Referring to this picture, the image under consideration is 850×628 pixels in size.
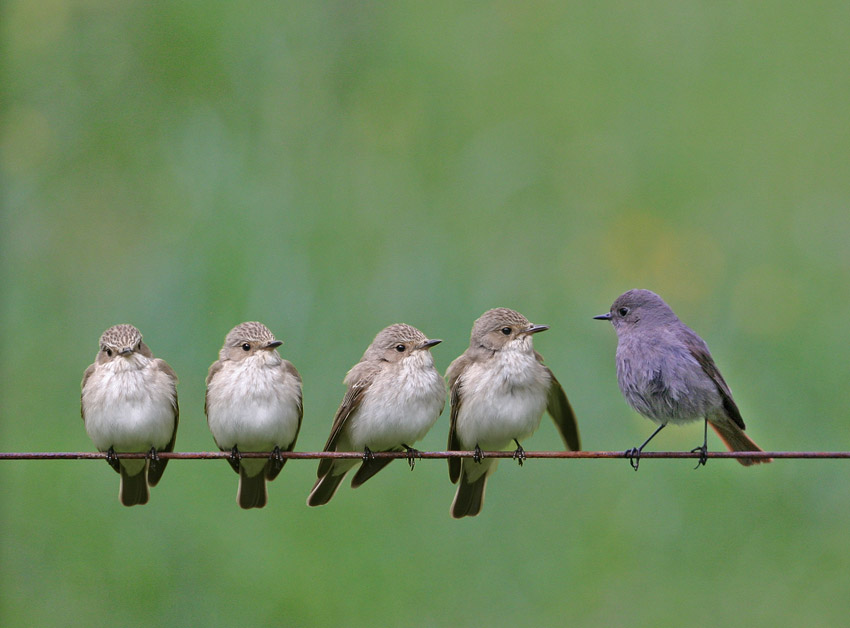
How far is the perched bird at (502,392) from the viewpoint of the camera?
19.0 ft

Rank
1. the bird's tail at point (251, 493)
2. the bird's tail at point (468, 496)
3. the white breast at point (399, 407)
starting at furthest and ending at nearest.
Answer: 1. the bird's tail at point (468, 496)
2. the bird's tail at point (251, 493)
3. the white breast at point (399, 407)

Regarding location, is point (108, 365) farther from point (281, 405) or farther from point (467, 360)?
point (467, 360)

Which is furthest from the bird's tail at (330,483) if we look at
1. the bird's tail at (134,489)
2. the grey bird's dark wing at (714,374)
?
the grey bird's dark wing at (714,374)

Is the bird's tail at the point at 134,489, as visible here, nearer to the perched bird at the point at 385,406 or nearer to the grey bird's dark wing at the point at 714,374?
the perched bird at the point at 385,406

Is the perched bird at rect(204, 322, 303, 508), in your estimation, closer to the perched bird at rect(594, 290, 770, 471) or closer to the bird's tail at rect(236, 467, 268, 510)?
the bird's tail at rect(236, 467, 268, 510)

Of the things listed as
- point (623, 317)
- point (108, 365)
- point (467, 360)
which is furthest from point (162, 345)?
point (623, 317)

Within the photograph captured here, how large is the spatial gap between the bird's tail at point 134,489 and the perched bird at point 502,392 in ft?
5.85

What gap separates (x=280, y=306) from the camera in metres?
7.88

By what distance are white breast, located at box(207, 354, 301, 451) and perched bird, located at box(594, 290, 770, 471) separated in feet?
5.93

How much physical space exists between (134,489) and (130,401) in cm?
79

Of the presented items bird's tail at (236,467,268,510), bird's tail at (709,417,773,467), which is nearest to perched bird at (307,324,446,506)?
bird's tail at (236,467,268,510)

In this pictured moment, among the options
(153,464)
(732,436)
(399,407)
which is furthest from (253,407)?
(732,436)

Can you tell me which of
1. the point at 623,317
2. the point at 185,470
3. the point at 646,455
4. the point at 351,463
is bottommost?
the point at 185,470

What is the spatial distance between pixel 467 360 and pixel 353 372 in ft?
2.09
